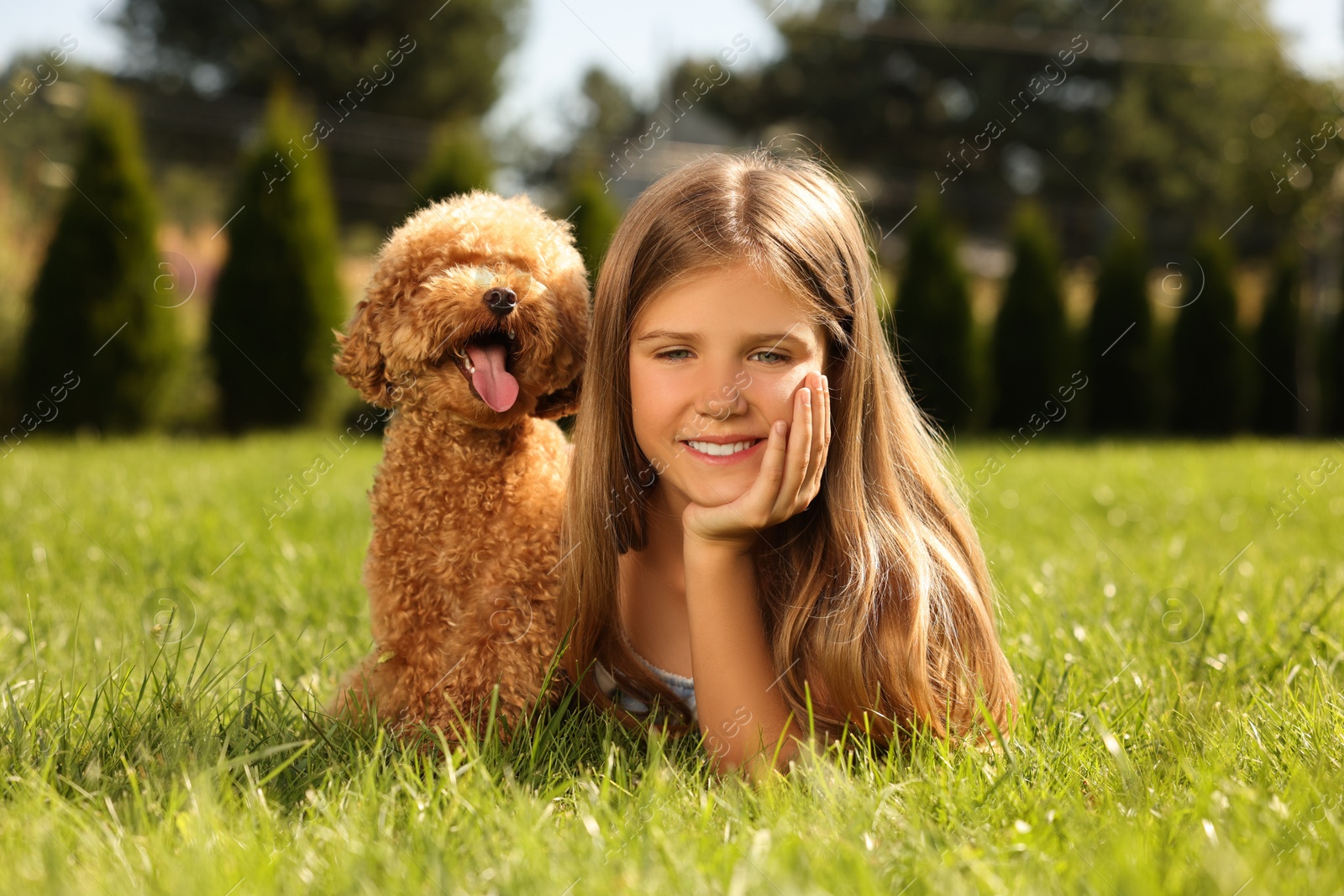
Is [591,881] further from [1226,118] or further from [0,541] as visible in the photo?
[1226,118]

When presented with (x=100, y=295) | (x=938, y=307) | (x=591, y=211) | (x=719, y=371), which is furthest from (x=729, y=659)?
(x=938, y=307)

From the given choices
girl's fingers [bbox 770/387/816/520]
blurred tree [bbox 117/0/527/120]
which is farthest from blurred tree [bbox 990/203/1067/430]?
blurred tree [bbox 117/0/527/120]

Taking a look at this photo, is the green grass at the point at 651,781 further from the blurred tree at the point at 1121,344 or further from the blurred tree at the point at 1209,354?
the blurred tree at the point at 1209,354

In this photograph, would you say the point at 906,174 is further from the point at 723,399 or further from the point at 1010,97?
the point at 723,399

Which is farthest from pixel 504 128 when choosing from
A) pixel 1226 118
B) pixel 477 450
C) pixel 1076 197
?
pixel 477 450

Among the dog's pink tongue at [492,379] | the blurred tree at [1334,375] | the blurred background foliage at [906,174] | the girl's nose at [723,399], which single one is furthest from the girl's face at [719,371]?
the blurred tree at [1334,375]

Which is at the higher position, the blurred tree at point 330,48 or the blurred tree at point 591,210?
the blurred tree at point 330,48

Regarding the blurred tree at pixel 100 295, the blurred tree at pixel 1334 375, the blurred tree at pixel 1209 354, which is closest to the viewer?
the blurred tree at pixel 100 295

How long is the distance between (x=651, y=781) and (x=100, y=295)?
977cm

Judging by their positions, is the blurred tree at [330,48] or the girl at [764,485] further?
the blurred tree at [330,48]

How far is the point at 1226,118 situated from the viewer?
109 ft

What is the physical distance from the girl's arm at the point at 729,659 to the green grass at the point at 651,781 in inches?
4.7

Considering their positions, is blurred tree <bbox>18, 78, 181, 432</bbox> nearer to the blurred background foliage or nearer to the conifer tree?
the blurred background foliage

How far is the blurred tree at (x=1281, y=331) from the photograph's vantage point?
13914 millimetres
